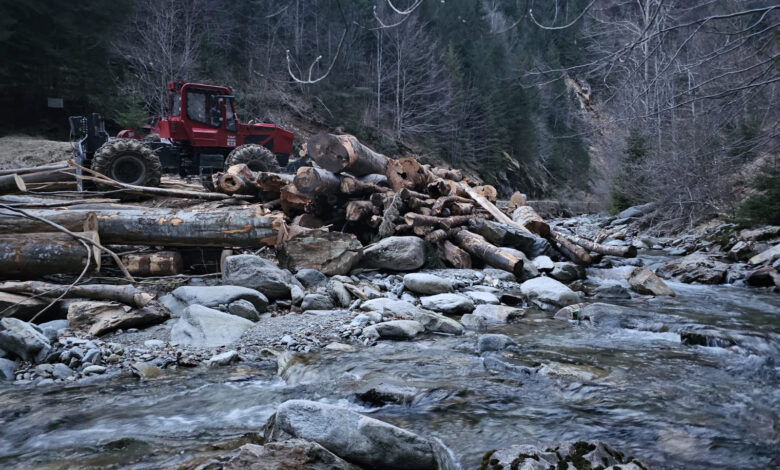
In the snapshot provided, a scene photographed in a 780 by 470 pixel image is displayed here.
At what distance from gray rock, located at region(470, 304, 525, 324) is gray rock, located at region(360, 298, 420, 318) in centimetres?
78

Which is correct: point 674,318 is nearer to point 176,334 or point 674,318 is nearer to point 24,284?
point 176,334

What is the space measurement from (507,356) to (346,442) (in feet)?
7.69

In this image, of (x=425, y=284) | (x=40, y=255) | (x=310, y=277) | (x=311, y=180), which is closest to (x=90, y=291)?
(x=40, y=255)

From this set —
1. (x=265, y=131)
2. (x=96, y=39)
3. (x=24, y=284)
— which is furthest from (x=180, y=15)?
(x=24, y=284)

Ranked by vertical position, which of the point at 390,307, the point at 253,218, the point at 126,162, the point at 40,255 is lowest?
the point at 390,307

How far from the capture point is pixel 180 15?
27.9m

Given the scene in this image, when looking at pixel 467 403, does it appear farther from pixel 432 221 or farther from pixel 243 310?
pixel 432 221

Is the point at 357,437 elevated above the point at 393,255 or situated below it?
above

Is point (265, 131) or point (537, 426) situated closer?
point (537, 426)

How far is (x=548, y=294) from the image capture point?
6602 mm

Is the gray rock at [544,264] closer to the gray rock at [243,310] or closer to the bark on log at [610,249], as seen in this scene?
the bark on log at [610,249]

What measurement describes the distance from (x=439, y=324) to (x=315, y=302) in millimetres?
1510

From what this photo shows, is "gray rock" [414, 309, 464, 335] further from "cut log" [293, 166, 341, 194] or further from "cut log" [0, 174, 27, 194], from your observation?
"cut log" [0, 174, 27, 194]

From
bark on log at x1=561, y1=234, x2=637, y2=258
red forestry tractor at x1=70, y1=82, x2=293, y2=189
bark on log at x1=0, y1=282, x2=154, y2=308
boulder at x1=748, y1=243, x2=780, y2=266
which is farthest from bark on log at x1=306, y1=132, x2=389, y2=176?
boulder at x1=748, y1=243, x2=780, y2=266
